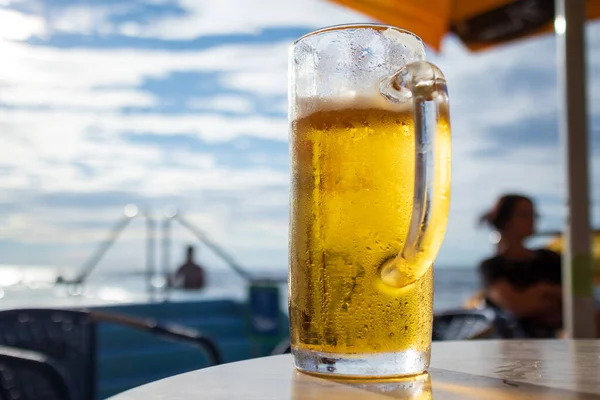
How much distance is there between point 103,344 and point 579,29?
15.8ft

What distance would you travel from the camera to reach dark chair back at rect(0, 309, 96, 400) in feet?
7.14

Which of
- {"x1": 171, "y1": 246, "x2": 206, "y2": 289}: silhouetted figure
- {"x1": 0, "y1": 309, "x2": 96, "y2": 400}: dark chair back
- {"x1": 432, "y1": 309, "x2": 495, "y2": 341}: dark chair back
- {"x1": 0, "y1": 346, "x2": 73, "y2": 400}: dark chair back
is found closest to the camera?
{"x1": 0, "y1": 346, "x2": 73, "y2": 400}: dark chair back

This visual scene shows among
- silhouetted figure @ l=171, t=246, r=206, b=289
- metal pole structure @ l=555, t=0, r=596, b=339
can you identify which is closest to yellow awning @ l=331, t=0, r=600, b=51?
metal pole structure @ l=555, t=0, r=596, b=339

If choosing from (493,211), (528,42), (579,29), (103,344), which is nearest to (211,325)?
(103,344)

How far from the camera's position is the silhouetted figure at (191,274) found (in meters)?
9.68

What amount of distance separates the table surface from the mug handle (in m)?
0.12

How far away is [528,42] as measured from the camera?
408cm

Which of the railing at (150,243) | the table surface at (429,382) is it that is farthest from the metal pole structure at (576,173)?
the railing at (150,243)

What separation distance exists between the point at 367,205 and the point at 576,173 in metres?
2.22

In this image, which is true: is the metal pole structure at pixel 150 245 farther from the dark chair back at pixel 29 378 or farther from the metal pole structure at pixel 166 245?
the dark chair back at pixel 29 378

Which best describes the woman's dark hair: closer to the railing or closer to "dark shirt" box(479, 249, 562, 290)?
"dark shirt" box(479, 249, 562, 290)

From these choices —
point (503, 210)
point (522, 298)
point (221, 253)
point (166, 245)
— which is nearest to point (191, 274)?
point (221, 253)

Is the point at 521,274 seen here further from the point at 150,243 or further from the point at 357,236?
→ the point at 150,243

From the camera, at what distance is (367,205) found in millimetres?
721
